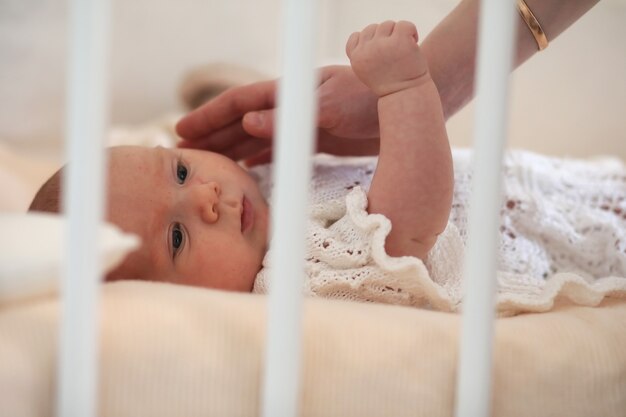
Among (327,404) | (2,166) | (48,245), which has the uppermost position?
(2,166)

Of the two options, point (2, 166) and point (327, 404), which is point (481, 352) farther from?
point (2, 166)

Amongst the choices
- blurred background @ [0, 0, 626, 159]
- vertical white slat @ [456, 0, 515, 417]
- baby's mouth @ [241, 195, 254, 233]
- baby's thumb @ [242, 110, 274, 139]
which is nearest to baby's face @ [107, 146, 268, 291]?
baby's mouth @ [241, 195, 254, 233]

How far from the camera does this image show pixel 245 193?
0.94 m

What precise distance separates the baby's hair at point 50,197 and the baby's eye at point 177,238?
5.0 inches

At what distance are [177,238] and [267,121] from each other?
0.75 feet

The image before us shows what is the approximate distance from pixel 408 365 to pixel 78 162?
11.4 inches

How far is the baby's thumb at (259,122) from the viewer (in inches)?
39.5

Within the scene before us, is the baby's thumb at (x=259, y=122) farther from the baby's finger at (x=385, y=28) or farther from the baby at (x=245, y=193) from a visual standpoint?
the baby's finger at (x=385, y=28)

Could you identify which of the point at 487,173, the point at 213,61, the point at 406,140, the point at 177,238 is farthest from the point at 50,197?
the point at 213,61

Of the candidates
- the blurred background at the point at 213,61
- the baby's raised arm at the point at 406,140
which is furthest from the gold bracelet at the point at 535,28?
the baby's raised arm at the point at 406,140

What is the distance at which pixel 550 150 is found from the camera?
3.91ft

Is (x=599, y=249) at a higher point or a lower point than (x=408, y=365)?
higher

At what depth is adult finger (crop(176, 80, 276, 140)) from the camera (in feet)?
3.38

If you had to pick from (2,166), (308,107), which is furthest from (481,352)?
(2,166)
